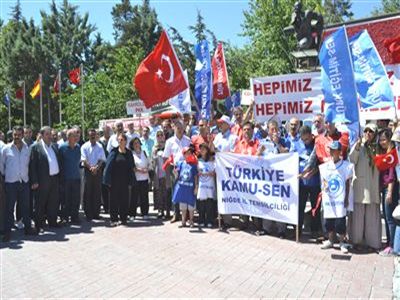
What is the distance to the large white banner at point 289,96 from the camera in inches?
345

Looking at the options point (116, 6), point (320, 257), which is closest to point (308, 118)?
point (320, 257)

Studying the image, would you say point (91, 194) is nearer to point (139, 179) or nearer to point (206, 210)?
point (139, 179)

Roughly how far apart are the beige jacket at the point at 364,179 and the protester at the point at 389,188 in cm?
12

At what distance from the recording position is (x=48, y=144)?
9398 millimetres

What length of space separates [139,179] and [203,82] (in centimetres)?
252

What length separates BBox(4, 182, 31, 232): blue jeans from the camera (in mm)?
8602

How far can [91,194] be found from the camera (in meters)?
10.4

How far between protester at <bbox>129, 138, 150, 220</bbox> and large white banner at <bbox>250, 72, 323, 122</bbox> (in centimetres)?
264

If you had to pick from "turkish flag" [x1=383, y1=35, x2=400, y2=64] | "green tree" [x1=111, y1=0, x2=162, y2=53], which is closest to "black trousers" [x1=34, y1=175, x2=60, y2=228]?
"turkish flag" [x1=383, y1=35, x2=400, y2=64]

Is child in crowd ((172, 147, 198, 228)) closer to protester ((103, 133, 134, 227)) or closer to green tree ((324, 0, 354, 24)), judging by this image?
protester ((103, 133, 134, 227))

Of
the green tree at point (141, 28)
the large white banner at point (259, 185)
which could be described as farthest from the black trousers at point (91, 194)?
the green tree at point (141, 28)

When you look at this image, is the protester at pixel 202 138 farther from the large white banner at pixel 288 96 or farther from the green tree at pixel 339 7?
the green tree at pixel 339 7

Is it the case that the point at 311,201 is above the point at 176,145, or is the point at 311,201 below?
below

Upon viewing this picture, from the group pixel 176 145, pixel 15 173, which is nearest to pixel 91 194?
pixel 15 173
